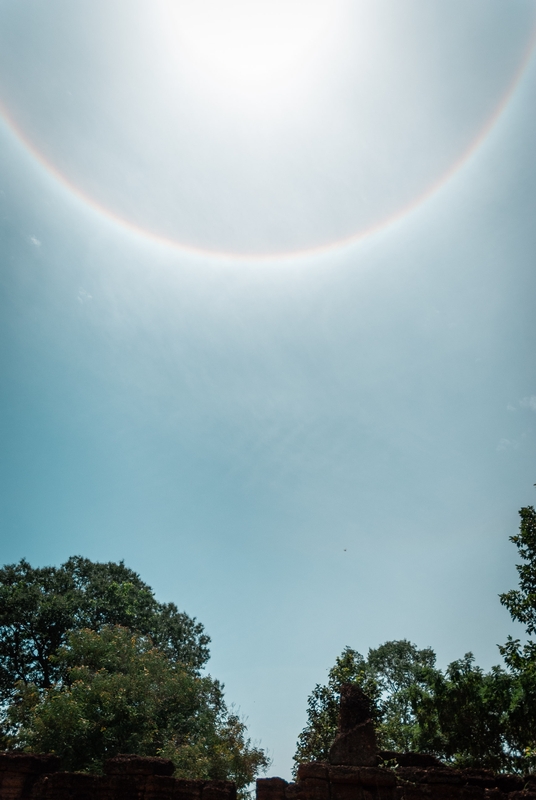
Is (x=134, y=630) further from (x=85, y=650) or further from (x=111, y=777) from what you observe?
(x=111, y=777)

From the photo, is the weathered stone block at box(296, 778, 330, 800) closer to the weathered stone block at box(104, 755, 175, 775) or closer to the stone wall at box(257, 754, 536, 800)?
A: the stone wall at box(257, 754, 536, 800)

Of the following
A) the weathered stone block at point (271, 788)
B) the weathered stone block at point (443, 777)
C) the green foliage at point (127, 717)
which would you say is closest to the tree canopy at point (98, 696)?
the green foliage at point (127, 717)

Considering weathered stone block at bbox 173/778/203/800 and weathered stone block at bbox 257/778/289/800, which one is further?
weathered stone block at bbox 173/778/203/800

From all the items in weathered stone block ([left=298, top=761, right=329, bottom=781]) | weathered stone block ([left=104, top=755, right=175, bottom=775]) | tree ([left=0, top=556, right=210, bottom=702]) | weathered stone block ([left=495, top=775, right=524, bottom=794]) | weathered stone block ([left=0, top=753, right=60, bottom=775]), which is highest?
tree ([left=0, top=556, right=210, bottom=702])

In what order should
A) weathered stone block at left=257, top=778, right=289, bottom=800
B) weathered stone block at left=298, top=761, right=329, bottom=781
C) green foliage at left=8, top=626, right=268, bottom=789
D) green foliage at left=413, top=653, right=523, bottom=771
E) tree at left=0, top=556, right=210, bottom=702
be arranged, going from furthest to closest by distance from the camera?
tree at left=0, top=556, right=210, bottom=702
green foliage at left=413, top=653, right=523, bottom=771
green foliage at left=8, top=626, right=268, bottom=789
weathered stone block at left=257, top=778, right=289, bottom=800
weathered stone block at left=298, top=761, right=329, bottom=781

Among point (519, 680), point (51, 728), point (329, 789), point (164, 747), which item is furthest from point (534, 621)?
point (51, 728)

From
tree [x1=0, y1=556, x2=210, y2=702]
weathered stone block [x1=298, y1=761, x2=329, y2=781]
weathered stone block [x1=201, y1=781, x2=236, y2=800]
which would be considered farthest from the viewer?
tree [x1=0, y1=556, x2=210, y2=702]

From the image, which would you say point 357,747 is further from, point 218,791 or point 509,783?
point 509,783

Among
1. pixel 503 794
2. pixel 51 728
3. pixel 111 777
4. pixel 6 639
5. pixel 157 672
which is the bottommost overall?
pixel 503 794

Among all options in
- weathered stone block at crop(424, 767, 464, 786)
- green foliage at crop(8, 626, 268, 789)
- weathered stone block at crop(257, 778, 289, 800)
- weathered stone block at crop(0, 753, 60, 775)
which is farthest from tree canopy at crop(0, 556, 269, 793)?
A: weathered stone block at crop(424, 767, 464, 786)
